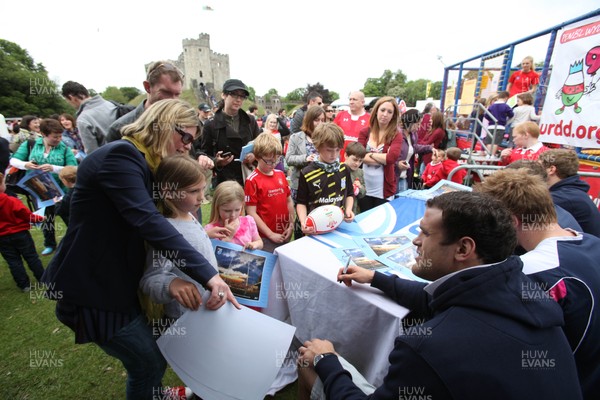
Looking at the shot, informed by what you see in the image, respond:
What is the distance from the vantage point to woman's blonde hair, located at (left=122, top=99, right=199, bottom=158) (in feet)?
4.53

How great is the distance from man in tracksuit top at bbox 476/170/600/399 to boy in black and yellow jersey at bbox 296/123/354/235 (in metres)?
1.40

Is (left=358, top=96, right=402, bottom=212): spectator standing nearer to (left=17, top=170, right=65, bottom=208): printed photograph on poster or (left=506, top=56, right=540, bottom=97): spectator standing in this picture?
(left=17, top=170, right=65, bottom=208): printed photograph on poster

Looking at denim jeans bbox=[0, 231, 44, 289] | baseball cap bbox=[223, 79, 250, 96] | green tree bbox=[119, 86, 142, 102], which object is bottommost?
denim jeans bbox=[0, 231, 44, 289]

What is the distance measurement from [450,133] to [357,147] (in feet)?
23.4

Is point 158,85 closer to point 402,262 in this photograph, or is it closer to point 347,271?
point 347,271

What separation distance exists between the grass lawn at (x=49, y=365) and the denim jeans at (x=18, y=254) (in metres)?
0.44

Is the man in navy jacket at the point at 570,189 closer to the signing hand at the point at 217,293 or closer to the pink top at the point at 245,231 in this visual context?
the pink top at the point at 245,231

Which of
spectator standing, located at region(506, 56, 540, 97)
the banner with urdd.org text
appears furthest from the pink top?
spectator standing, located at region(506, 56, 540, 97)

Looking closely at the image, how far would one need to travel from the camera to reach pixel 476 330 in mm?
950

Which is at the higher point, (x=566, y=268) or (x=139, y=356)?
(x=566, y=268)

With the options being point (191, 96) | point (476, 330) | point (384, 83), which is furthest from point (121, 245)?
point (384, 83)

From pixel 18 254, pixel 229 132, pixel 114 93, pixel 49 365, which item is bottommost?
pixel 49 365

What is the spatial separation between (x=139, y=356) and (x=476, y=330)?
5.33 ft

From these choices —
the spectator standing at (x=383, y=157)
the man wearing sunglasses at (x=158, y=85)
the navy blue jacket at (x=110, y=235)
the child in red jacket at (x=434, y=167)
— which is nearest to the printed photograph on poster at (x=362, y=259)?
the navy blue jacket at (x=110, y=235)
